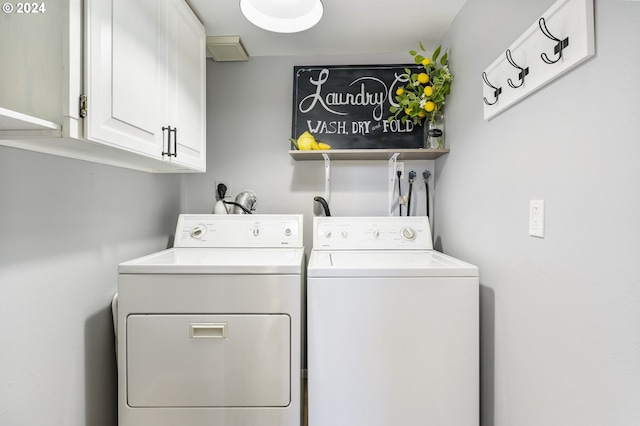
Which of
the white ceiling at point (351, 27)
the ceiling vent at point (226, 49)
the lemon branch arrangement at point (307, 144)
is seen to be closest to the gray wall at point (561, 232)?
the white ceiling at point (351, 27)

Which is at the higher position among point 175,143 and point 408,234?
point 175,143

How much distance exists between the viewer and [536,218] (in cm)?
103

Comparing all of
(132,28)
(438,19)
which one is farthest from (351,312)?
(438,19)

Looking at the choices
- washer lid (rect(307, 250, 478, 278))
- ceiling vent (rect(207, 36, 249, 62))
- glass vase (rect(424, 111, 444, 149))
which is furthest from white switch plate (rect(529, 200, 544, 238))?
ceiling vent (rect(207, 36, 249, 62))

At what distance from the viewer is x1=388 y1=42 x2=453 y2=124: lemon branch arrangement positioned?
1.85 metres

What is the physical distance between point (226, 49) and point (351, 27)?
0.80 metres

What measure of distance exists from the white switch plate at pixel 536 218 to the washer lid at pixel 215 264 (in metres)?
0.85

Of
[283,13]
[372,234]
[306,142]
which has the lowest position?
[372,234]

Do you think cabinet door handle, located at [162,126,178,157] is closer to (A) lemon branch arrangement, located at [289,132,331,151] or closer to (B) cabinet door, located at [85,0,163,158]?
(B) cabinet door, located at [85,0,163,158]

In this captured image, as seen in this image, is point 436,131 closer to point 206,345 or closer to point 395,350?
point 395,350

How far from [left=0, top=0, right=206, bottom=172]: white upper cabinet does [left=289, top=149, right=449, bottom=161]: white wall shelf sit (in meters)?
0.76

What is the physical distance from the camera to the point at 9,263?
1034mm

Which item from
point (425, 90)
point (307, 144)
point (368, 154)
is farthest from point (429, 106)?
point (307, 144)

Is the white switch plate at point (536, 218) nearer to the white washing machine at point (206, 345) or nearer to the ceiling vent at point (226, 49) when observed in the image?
the white washing machine at point (206, 345)
